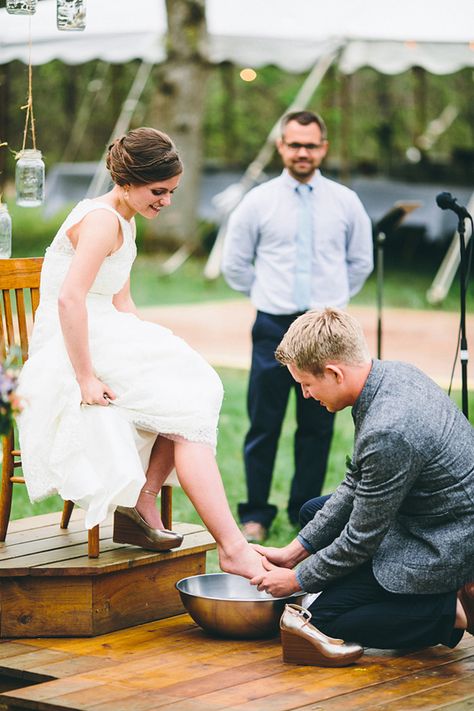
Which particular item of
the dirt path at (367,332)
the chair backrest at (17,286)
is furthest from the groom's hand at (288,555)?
the dirt path at (367,332)

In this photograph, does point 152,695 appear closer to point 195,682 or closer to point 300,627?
point 195,682

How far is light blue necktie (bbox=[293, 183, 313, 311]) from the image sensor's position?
5.57m

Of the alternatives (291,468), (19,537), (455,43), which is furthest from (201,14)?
(19,537)

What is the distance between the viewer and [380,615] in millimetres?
3594

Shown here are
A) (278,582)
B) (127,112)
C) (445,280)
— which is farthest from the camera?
(127,112)

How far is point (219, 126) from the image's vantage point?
90.4 ft

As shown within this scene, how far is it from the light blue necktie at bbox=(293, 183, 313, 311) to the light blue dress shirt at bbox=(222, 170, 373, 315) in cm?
2

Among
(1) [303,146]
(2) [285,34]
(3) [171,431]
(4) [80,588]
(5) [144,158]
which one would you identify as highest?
(2) [285,34]

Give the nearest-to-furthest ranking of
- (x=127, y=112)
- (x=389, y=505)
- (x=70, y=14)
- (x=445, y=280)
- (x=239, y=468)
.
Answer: (x=389, y=505) → (x=70, y=14) → (x=239, y=468) → (x=445, y=280) → (x=127, y=112)

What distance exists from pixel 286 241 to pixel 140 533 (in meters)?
1.99

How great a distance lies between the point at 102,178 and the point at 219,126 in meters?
13.0

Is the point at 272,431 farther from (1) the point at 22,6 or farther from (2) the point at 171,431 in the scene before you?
(1) the point at 22,6

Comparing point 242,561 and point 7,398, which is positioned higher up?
point 7,398

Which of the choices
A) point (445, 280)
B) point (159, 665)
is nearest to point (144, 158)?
point (159, 665)
